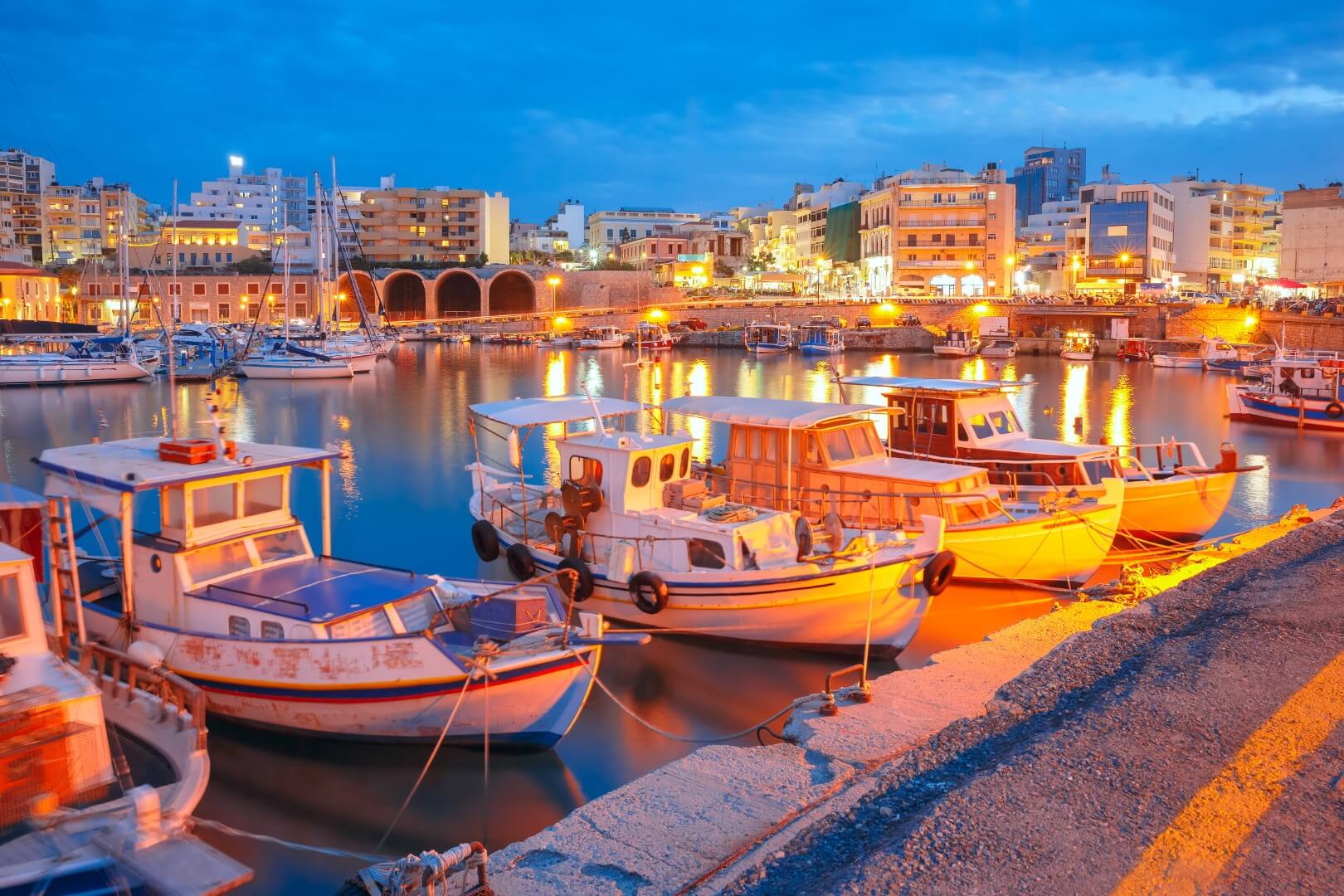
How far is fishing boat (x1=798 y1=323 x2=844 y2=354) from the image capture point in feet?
222

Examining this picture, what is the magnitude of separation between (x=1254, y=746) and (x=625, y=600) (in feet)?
22.0

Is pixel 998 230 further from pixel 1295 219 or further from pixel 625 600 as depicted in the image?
pixel 625 600

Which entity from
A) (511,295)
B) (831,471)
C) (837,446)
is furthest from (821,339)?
(831,471)

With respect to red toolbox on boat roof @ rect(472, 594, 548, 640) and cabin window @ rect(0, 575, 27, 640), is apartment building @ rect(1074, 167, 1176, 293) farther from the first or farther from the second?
cabin window @ rect(0, 575, 27, 640)

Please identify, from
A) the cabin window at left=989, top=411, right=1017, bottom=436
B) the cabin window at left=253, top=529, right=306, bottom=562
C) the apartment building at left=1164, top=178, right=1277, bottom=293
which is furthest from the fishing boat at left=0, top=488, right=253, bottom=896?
the apartment building at left=1164, top=178, right=1277, bottom=293

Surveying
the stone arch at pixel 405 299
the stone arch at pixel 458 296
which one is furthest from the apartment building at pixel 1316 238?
the stone arch at pixel 405 299

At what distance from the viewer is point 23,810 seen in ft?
21.6

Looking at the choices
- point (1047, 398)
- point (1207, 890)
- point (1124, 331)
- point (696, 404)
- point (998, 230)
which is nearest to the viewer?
point (1207, 890)

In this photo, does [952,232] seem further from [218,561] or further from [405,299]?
[218,561]

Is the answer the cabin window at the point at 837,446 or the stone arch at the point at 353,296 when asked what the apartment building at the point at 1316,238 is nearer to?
the stone arch at the point at 353,296

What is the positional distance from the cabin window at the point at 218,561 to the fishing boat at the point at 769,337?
62354 mm

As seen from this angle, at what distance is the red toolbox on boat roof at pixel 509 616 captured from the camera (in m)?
9.39

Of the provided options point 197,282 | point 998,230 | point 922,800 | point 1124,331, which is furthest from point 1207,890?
point 197,282

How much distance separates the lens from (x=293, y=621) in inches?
354
